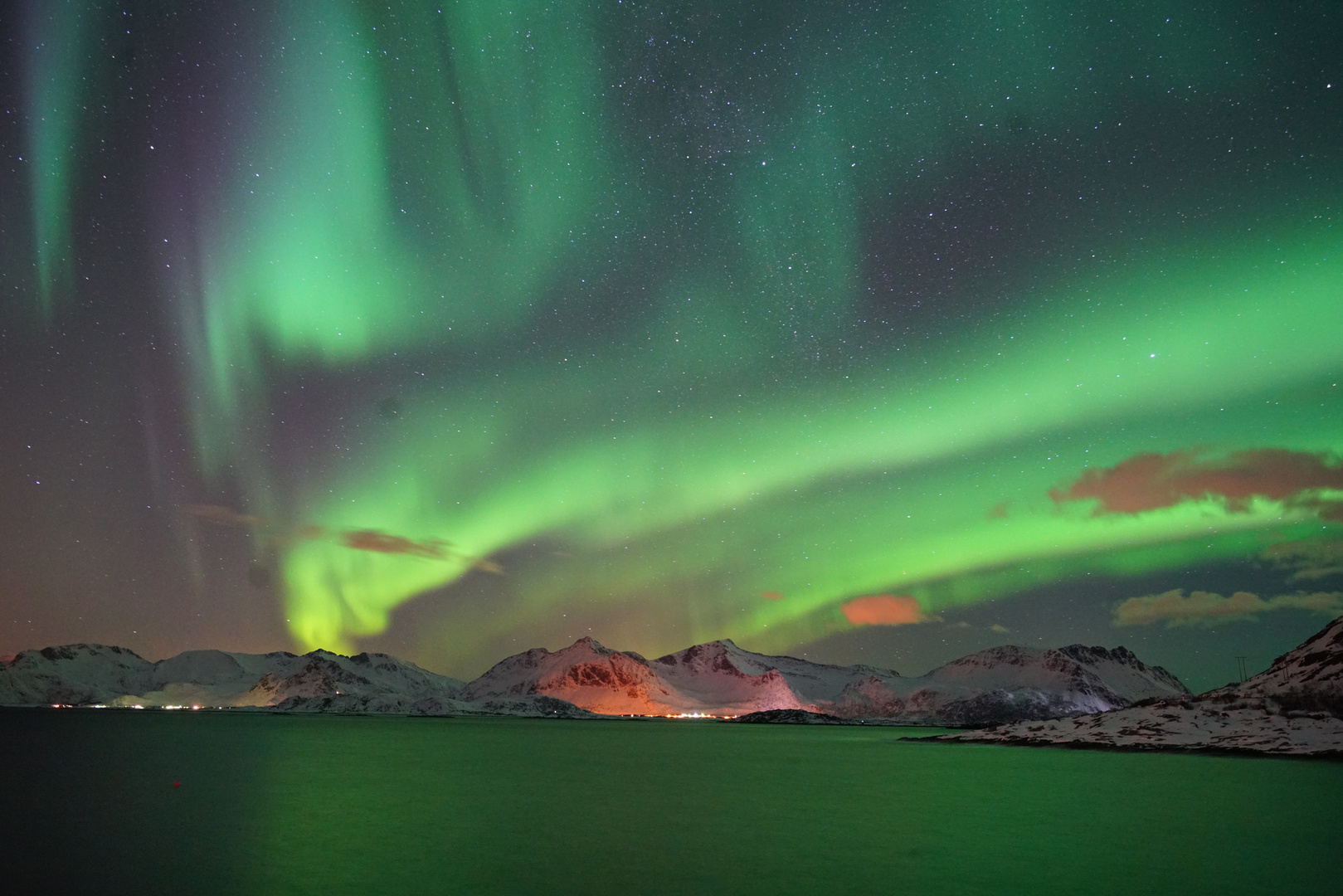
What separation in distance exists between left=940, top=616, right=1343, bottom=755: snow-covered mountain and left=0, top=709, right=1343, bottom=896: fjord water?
82.4 ft

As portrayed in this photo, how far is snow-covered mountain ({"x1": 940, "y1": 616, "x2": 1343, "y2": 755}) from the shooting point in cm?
10400

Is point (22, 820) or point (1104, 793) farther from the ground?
point (22, 820)

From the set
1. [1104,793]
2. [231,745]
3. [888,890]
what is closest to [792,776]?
[1104,793]

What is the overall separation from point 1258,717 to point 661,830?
356 feet

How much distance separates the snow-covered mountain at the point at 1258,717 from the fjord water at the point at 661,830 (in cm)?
2512

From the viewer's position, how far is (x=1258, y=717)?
4444 inches

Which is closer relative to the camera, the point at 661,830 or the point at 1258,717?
the point at 661,830

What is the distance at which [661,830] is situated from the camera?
4078 centimetres

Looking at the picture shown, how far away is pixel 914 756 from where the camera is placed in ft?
406

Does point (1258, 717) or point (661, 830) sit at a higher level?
point (661, 830)

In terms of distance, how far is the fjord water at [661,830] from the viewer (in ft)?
93.4

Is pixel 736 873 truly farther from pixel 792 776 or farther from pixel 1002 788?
pixel 792 776

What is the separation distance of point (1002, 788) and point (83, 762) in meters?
88.8

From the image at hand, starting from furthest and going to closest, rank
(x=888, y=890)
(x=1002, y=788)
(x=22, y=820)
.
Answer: (x=1002, y=788), (x=22, y=820), (x=888, y=890)
